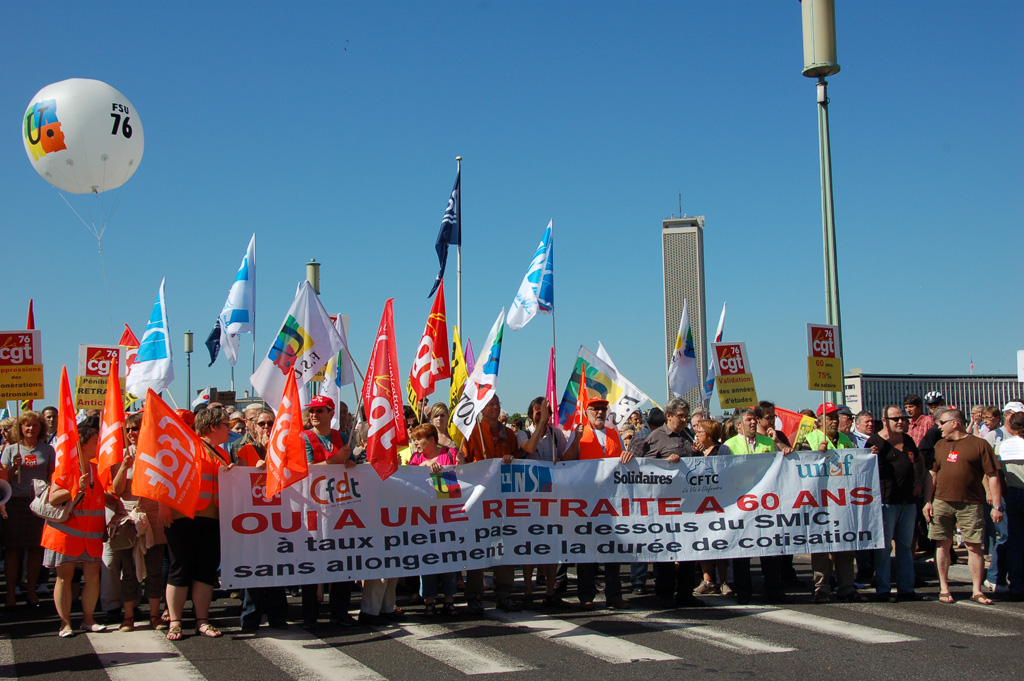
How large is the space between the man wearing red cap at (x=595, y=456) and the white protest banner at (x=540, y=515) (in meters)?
0.21

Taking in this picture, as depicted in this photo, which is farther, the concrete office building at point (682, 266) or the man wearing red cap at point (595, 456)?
the concrete office building at point (682, 266)

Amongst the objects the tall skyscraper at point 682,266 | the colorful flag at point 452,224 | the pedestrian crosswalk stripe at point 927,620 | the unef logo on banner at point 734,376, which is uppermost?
the tall skyscraper at point 682,266

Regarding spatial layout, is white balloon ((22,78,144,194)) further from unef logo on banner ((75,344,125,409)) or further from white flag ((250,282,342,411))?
white flag ((250,282,342,411))

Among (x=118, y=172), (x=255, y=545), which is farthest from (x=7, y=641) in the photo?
(x=118, y=172)

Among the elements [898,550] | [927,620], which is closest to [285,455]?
[927,620]

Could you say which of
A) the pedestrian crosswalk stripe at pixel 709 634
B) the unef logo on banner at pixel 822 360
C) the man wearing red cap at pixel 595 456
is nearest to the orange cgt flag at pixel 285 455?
the man wearing red cap at pixel 595 456

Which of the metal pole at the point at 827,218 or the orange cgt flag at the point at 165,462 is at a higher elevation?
the metal pole at the point at 827,218

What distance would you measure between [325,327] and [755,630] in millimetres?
4897

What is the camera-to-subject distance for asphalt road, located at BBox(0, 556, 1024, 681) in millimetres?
6301

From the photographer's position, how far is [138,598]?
8.15 meters

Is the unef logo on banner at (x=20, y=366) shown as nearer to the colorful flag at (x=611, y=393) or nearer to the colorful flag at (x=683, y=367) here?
the colorful flag at (x=611, y=393)

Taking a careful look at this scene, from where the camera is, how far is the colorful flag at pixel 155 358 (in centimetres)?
1467

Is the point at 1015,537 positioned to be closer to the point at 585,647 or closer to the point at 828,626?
the point at 828,626

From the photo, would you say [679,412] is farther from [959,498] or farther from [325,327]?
[325,327]
